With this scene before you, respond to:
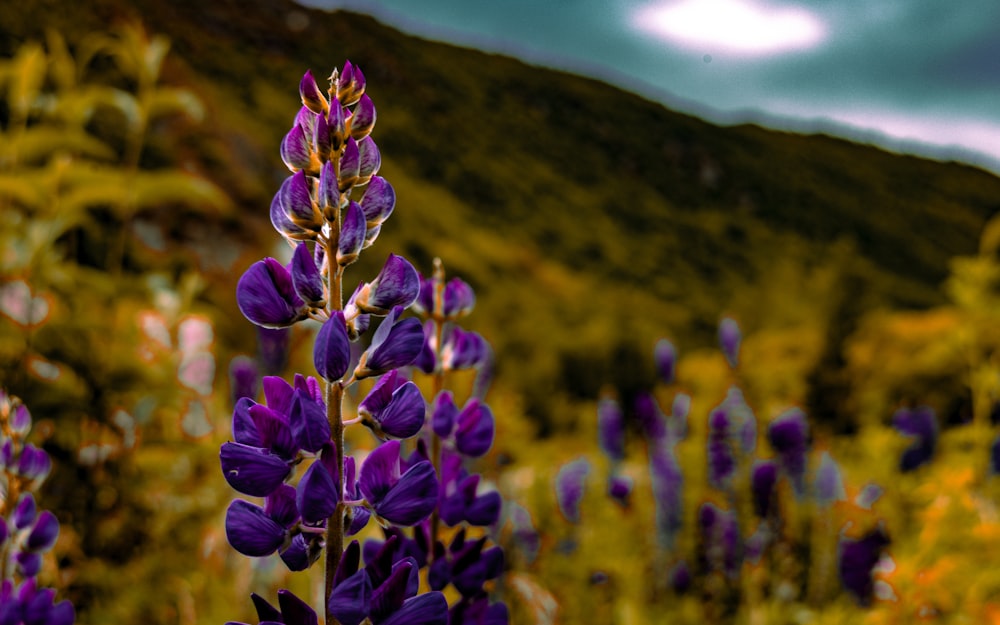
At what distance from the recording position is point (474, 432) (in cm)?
107

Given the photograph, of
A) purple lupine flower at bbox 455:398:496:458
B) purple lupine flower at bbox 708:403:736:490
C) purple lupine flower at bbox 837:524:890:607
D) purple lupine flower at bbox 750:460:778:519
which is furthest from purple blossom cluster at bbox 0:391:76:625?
purple lupine flower at bbox 837:524:890:607

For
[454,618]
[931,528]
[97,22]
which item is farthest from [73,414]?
[97,22]

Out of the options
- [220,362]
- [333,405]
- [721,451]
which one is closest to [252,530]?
[333,405]

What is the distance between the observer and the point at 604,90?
85250 millimetres

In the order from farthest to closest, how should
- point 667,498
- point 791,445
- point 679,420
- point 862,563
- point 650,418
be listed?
point 679,420 → point 650,418 → point 667,498 → point 791,445 → point 862,563

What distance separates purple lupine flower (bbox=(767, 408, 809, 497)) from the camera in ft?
9.95

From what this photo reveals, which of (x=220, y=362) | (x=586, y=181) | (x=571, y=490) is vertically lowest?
(x=586, y=181)

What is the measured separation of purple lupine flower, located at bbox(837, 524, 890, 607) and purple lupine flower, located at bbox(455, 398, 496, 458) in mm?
2254

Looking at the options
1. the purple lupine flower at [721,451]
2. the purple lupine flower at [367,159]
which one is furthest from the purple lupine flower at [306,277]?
the purple lupine flower at [721,451]

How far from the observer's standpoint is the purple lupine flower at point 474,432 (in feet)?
3.48

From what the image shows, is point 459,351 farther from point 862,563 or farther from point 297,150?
point 862,563

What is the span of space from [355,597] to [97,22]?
66.0 feet

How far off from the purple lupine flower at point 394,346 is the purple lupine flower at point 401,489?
3.3 inches

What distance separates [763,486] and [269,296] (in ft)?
8.10
